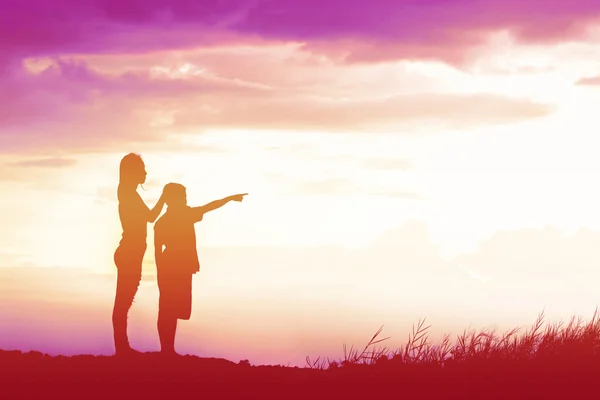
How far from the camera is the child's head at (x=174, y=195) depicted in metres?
15.6

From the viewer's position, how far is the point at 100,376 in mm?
13852

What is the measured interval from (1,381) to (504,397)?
23.3 ft

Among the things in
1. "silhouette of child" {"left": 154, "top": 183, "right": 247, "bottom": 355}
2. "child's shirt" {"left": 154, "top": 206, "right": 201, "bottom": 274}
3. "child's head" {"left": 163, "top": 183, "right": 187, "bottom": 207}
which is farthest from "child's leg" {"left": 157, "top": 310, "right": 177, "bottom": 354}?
"child's head" {"left": 163, "top": 183, "right": 187, "bottom": 207}

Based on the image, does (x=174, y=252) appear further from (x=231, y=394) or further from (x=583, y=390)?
(x=583, y=390)

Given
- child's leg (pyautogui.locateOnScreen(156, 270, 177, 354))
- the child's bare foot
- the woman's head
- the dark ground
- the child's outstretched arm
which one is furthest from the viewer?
the child's outstretched arm

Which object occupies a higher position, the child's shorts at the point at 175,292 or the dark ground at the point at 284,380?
the child's shorts at the point at 175,292

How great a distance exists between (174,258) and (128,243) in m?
0.95

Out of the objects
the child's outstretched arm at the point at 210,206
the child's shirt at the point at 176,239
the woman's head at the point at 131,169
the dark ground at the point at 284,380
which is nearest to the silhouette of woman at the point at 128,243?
the woman's head at the point at 131,169

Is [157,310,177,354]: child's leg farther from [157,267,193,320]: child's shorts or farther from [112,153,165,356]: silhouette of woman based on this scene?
[112,153,165,356]: silhouette of woman

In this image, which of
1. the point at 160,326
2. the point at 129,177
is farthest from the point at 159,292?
the point at 129,177

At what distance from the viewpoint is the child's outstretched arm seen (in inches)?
619

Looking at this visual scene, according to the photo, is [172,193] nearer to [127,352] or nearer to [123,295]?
→ [123,295]

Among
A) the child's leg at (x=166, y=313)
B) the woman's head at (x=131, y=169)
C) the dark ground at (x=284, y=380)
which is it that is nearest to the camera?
the dark ground at (x=284, y=380)

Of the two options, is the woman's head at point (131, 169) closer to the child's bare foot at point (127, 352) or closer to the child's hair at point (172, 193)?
the child's hair at point (172, 193)
